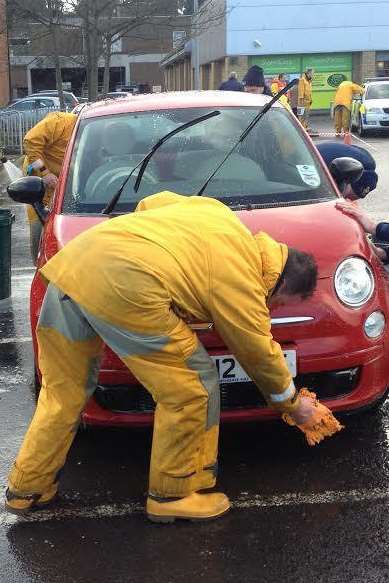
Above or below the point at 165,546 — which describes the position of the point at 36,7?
above

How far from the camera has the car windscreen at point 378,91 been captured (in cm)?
2409

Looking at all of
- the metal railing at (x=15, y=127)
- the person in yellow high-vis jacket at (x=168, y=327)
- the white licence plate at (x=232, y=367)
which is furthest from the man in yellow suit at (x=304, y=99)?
the person in yellow high-vis jacket at (x=168, y=327)

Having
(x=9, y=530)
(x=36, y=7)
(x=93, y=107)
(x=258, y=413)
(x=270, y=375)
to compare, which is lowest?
(x=9, y=530)

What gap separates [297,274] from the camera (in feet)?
9.29

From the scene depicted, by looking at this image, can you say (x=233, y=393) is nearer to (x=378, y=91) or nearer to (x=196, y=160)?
(x=196, y=160)

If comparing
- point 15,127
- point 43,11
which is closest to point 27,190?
point 15,127

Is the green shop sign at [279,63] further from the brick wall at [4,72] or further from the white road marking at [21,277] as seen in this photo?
the white road marking at [21,277]

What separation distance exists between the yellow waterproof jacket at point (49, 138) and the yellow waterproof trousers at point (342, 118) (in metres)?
16.7

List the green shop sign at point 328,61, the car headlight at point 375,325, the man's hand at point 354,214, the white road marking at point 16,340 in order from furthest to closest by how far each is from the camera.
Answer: the green shop sign at point 328,61 → the white road marking at point 16,340 → the man's hand at point 354,214 → the car headlight at point 375,325

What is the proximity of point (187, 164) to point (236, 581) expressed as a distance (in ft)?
8.42

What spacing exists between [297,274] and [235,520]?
1.03 meters

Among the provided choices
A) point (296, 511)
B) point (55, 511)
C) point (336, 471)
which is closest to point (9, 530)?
point (55, 511)

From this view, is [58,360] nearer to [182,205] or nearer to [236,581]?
[182,205]

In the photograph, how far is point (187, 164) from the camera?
4.55 m
